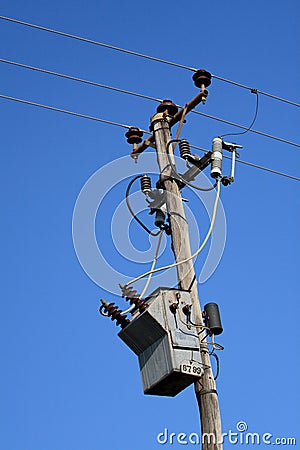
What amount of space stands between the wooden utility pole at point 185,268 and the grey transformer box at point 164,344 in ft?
0.36

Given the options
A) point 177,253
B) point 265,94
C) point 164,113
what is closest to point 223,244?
point 177,253

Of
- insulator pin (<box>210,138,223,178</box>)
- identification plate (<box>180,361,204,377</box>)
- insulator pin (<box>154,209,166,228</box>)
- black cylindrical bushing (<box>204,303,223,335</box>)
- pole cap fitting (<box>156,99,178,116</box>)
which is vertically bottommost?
identification plate (<box>180,361,204,377</box>)

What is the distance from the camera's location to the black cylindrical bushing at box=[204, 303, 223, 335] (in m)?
6.20

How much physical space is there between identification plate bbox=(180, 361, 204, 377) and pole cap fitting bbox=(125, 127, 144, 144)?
255 cm

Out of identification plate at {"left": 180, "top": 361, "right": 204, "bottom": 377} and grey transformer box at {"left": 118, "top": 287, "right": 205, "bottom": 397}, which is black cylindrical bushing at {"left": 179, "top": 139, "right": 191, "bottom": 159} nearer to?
grey transformer box at {"left": 118, "top": 287, "right": 205, "bottom": 397}

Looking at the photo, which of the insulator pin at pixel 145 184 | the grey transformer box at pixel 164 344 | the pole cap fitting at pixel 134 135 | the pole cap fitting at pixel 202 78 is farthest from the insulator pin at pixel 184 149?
the grey transformer box at pixel 164 344

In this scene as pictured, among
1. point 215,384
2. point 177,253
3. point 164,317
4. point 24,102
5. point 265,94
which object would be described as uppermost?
point 265,94

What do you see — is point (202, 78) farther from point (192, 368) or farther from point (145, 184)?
point (192, 368)

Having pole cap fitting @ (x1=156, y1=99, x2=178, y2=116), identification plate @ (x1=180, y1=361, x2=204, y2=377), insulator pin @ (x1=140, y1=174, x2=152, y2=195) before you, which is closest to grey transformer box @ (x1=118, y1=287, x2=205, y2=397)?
identification plate @ (x1=180, y1=361, x2=204, y2=377)

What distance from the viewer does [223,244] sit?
661 cm

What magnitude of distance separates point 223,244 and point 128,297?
2.88 ft

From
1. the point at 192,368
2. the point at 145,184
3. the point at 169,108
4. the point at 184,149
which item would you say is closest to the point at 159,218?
the point at 145,184

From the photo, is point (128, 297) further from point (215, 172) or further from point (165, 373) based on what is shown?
point (215, 172)

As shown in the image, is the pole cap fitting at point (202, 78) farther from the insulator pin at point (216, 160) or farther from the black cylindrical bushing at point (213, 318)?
the black cylindrical bushing at point (213, 318)
